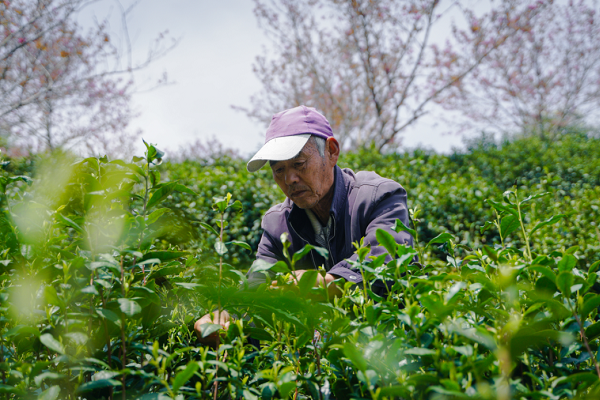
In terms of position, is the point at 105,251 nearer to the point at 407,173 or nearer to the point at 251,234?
the point at 251,234

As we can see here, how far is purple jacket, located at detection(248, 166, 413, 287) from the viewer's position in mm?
2172

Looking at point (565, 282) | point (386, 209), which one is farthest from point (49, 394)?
point (386, 209)

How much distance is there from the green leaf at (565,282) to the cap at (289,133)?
1484 mm

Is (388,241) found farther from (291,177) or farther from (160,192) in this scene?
(291,177)

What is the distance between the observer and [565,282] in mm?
721

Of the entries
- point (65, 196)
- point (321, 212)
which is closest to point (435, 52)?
point (321, 212)

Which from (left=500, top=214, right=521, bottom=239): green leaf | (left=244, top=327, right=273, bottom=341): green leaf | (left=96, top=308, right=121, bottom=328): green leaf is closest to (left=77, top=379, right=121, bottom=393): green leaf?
(left=96, top=308, right=121, bottom=328): green leaf

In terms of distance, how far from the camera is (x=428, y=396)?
72cm

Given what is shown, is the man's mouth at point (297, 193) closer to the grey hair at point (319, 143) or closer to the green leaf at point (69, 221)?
the grey hair at point (319, 143)

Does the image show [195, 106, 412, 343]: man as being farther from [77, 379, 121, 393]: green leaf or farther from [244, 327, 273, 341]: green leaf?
[77, 379, 121, 393]: green leaf

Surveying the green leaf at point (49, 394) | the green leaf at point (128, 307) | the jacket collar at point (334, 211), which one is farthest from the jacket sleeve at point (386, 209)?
the green leaf at point (49, 394)

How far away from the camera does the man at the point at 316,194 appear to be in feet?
7.07

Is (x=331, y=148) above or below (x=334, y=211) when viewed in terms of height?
above

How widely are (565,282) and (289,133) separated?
1658 mm
